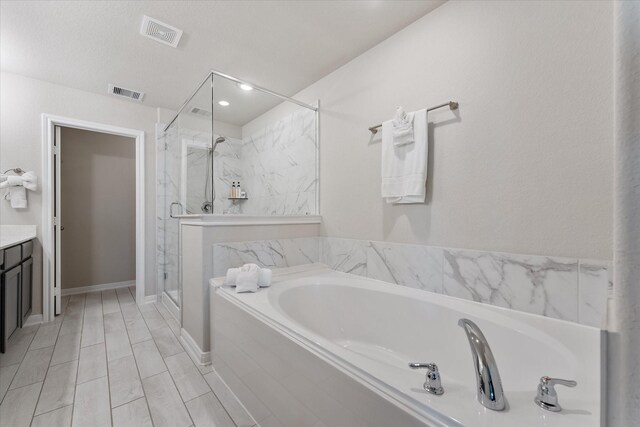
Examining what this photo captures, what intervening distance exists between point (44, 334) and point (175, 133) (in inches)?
84.5

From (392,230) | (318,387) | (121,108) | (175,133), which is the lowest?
(318,387)

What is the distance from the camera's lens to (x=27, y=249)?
235 cm

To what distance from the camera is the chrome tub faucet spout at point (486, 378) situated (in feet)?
2.35

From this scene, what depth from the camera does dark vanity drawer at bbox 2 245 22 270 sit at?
184cm

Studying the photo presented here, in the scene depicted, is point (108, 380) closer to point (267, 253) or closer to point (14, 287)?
point (14, 287)

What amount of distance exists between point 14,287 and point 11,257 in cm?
22

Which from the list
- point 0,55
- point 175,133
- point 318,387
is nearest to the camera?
point 318,387

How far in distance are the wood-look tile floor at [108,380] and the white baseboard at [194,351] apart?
1.5 inches

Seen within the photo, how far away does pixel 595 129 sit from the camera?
1192mm

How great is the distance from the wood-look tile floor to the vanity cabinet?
0.73 ft

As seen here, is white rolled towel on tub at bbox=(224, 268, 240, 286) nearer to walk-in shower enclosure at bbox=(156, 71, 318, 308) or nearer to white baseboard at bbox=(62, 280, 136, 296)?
walk-in shower enclosure at bbox=(156, 71, 318, 308)

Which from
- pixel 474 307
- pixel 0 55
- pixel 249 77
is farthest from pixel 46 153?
pixel 474 307

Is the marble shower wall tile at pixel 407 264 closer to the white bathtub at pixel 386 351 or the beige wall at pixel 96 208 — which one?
the white bathtub at pixel 386 351

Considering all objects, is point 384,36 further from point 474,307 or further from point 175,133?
point 175,133
